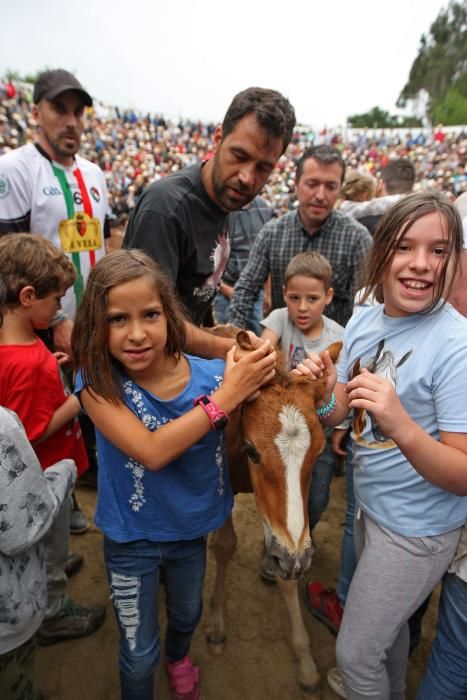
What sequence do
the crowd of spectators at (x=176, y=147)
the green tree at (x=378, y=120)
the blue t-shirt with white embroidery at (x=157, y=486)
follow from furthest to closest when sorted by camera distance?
1. the green tree at (x=378, y=120)
2. the crowd of spectators at (x=176, y=147)
3. the blue t-shirt with white embroidery at (x=157, y=486)

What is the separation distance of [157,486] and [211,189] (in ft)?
6.04

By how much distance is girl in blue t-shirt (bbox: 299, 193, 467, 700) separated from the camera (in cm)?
158

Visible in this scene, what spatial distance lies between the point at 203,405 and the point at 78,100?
3520 mm

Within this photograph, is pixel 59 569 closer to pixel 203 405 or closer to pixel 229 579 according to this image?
pixel 229 579

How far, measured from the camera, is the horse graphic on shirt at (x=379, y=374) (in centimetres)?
181

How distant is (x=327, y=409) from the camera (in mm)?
2125

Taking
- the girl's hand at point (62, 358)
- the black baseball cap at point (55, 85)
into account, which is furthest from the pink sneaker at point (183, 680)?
the black baseball cap at point (55, 85)

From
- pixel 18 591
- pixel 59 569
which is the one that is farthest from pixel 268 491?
pixel 59 569

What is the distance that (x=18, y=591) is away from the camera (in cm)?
175

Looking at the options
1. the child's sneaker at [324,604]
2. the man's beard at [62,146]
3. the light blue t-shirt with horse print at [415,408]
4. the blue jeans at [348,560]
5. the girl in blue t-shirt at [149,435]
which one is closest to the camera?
the light blue t-shirt with horse print at [415,408]

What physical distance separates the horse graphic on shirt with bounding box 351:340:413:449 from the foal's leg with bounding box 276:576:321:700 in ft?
4.17

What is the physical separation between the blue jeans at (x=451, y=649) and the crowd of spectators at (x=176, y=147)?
18275mm

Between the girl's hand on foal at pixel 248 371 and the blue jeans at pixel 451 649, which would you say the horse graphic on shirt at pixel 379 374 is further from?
the blue jeans at pixel 451 649

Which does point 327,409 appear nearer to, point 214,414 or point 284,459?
point 284,459
